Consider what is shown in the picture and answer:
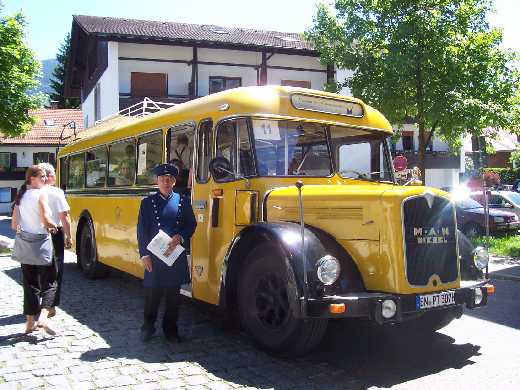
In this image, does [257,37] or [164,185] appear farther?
[257,37]

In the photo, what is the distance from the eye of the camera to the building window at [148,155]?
7570 mm

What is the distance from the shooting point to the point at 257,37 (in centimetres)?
3130

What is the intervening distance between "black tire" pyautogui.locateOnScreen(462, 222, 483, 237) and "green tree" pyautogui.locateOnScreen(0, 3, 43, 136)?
55.3ft

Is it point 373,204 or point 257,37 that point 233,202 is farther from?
point 257,37

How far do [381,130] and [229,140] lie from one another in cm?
198

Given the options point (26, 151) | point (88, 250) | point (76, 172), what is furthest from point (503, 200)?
point (26, 151)

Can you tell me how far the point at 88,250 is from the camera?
10.5m

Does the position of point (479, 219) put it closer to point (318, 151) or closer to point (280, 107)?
point (318, 151)

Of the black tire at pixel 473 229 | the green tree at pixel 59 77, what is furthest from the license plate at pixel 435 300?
the green tree at pixel 59 77

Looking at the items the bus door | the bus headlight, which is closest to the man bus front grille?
the bus headlight

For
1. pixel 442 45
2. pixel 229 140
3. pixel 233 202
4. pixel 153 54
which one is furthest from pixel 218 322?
pixel 153 54

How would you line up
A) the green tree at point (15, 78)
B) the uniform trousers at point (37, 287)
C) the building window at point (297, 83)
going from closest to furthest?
the uniform trousers at point (37, 287), the green tree at point (15, 78), the building window at point (297, 83)

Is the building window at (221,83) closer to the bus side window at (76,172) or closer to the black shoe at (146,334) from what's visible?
the bus side window at (76,172)

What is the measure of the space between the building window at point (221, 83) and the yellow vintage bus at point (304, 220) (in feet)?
72.6
